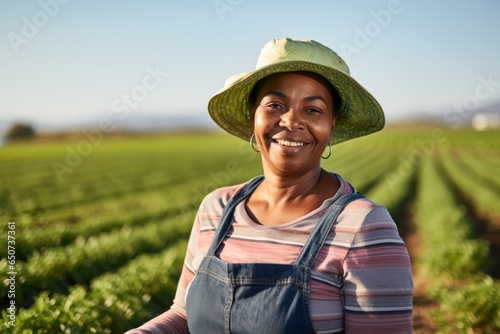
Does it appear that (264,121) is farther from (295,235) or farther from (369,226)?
(369,226)

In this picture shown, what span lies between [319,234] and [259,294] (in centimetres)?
26

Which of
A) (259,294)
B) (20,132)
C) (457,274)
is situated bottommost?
(20,132)

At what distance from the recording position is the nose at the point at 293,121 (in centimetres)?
176

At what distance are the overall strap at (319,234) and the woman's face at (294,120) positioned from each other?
24 cm

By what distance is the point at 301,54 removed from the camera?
173cm

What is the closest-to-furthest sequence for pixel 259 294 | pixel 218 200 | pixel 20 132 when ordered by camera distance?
pixel 259 294
pixel 218 200
pixel 20 132

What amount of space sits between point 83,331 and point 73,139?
89.6m

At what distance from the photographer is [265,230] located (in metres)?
1.72

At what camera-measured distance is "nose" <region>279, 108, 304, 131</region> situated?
176 cm

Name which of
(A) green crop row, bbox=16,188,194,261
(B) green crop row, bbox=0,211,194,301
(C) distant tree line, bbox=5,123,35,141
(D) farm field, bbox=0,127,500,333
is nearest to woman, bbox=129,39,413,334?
(D) farm field, bbox=0,127,500,333

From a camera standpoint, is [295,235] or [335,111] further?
[335,111]

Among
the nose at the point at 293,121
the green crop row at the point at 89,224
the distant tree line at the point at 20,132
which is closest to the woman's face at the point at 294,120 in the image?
the nose at the point at 293,121

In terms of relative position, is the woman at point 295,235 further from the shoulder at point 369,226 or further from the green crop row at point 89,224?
the green crop row at point 89,224

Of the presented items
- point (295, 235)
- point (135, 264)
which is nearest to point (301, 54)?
point (295, 235)
